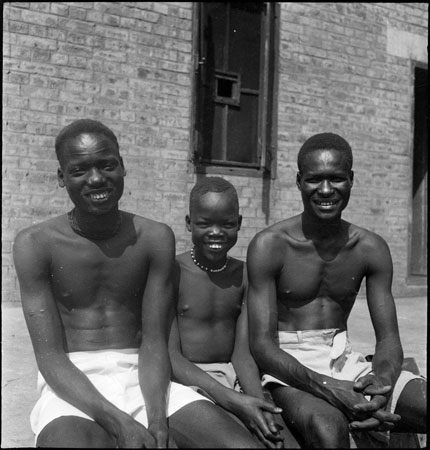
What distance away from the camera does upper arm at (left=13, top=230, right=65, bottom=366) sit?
2238 millimetres

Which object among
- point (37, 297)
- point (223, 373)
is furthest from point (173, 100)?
point (37, 297)

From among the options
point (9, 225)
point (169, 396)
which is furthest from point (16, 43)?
point (169, 396)

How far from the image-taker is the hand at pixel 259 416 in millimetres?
2094

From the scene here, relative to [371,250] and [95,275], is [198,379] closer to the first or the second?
[95,275]

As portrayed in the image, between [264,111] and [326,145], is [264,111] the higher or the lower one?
the higher one

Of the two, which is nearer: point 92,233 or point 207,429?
point 207,429

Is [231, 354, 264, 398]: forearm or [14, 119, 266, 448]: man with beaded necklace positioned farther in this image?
[231, 354, 264, 398]: forearm

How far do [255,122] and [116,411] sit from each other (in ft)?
18.8

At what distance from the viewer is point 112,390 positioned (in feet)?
7.36

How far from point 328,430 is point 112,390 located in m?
0.81

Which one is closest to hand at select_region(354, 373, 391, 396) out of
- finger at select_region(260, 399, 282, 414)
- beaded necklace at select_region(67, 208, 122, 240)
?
finger at select_region(260, 399, 282, 414)

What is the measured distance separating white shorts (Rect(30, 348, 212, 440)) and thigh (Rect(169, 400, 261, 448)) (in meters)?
0.05

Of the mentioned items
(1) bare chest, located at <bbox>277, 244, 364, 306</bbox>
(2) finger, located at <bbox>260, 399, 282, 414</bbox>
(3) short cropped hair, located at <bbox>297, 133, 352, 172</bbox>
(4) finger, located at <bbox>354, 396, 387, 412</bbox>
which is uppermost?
(3) short cropped hair, located at <bbox>297, 133, 352, 172</bbox>

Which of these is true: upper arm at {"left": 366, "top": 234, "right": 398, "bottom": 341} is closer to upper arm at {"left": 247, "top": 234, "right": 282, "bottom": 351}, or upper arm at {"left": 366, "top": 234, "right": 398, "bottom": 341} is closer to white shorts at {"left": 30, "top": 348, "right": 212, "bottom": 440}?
upper arm at {"left": 247, "top": 234, "right": 282, "bottom": 351}
